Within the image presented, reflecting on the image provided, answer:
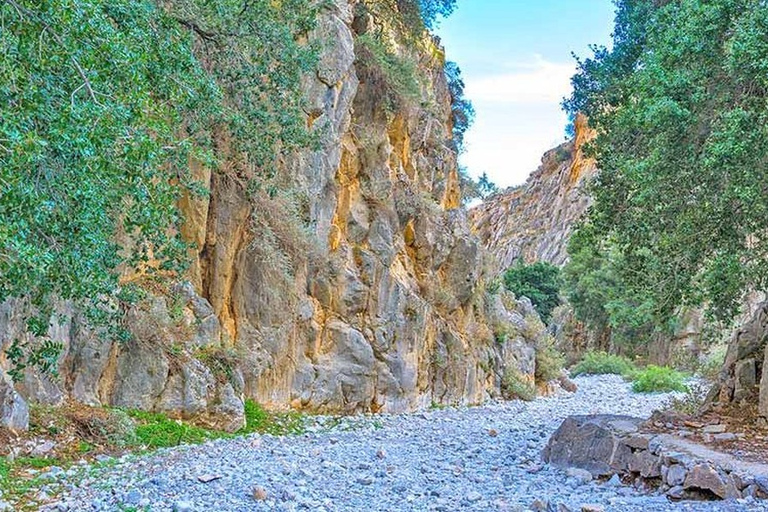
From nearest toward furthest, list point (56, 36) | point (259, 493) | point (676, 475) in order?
point (56, 36) < point (259, 493) < point (676, 475)

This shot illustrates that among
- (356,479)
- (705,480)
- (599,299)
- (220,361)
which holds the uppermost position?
(599,299)

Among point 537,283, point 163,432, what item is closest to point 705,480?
point 163,432

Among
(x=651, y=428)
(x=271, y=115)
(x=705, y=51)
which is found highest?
A: (x=705, y=51)

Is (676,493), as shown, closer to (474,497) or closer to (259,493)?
(474,497)

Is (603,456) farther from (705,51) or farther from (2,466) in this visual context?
(2,466)

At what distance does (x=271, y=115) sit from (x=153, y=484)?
493cm

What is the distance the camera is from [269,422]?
10617 millimetres

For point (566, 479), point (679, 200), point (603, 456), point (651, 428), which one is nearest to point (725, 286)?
point (679, 200)

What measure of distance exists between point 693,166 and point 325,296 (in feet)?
26.3

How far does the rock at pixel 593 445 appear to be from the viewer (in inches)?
298

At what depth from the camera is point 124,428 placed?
7.80m

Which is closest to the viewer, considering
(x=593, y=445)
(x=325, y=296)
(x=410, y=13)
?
(x=593, y=445)

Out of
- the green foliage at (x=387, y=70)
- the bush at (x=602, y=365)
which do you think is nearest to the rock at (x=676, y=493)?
the green foliage at (x=387, y=70)

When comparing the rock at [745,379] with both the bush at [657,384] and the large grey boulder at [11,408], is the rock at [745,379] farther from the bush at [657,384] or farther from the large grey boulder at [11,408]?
the bush at [657,384]
